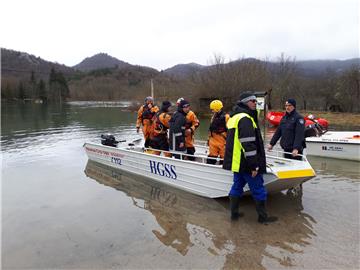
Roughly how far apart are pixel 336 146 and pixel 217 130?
5.04 m

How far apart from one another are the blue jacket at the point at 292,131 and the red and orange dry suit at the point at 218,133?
1.09m

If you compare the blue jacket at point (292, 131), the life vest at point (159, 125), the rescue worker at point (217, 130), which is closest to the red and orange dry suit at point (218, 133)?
the rescue worker at point (217, 130)

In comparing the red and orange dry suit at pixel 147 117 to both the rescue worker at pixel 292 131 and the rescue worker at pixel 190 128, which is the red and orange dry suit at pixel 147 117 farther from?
the rescue worker at pixel 292 131

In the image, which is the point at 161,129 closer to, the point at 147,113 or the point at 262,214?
the point at 147,113

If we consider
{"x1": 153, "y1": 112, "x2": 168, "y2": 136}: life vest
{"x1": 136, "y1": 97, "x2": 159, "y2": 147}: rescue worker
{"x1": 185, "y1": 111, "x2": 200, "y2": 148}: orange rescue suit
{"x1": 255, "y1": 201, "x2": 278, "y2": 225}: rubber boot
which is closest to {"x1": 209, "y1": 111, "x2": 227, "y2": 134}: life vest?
{"x1": 185, "y1": 111, "x2": 200, "y2": 148}: orange rescue suit

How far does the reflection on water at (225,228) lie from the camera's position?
3.99 m

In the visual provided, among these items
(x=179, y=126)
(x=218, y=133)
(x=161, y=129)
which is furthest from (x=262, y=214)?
(x=161, y=129)

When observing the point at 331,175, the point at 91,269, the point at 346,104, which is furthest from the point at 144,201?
the point at 346,104

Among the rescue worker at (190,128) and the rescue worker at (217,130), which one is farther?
the rescue worker at (190,128)

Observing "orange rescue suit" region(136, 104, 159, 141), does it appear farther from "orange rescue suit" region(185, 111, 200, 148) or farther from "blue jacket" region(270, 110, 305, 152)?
"blue jacket" region(270, 110, 305, 152)

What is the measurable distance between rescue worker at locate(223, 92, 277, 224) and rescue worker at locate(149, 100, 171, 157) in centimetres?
274

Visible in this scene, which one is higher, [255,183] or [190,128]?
[190,128]

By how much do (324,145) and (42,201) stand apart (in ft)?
26.1

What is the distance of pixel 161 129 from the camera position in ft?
24.7
